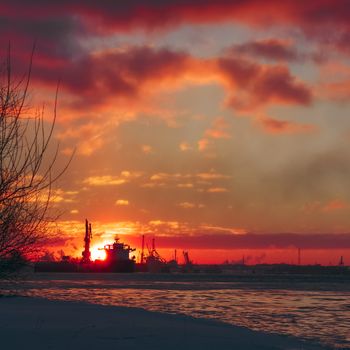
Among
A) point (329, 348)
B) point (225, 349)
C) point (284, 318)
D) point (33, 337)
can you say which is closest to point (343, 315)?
point (284, 318)

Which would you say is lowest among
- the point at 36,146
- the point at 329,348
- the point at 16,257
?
the point at 329,348

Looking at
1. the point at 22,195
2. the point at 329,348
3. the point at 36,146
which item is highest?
the point at 36,146

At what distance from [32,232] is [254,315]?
72.6 ft

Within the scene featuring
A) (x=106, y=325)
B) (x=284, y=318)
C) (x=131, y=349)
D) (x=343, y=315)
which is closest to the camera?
(x=131, y=349)

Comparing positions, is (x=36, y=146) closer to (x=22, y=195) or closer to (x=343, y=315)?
(x=22, y=195)

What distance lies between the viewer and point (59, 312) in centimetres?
2039

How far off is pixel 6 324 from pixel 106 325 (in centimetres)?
281

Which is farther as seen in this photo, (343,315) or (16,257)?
(343,315)

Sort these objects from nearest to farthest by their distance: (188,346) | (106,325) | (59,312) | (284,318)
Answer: (188,346), (106,325), (59,312), (284,318)

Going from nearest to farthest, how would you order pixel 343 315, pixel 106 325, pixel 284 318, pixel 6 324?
pixel 6 324, pixel 106 325, pixel 284 318, pixel 343 315

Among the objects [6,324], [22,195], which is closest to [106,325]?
[6,324]

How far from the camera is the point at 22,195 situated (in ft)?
44.8

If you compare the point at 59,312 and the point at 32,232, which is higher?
the point at 32,232

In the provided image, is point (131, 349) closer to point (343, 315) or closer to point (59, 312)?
point (59, 312)
